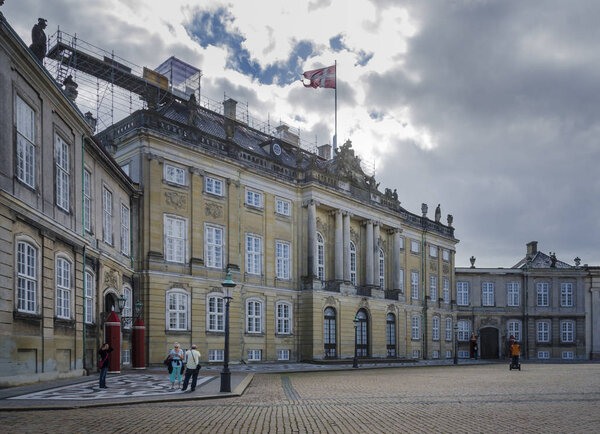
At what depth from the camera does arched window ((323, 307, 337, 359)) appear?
146ft

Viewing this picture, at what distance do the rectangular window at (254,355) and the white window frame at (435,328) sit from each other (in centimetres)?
2661

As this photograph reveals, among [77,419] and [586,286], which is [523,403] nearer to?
[77,419]

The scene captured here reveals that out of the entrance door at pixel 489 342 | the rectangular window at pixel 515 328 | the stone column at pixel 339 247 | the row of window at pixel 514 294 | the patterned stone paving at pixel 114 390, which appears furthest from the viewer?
the row of window at pixel 514 294

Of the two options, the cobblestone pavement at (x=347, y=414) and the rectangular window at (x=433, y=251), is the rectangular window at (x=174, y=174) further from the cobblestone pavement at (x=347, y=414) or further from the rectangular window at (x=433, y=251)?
the rectangular window at (x=433, y=251)

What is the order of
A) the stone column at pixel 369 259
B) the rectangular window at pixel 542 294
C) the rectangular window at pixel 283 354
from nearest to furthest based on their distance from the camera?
the rectangular window at pixel 283 354 → the stone column at pixel 369 259 → the rectangular window at pixel 542 294

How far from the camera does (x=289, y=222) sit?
43.8 metres

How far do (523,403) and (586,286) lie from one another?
57963 millimetres

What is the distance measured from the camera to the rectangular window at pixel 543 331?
222 ft

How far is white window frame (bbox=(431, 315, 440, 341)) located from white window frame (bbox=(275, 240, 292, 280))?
23921mm

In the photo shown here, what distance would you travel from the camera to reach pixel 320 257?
46156mm

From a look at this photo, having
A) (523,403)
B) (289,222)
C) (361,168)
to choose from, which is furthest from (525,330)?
(523,403)

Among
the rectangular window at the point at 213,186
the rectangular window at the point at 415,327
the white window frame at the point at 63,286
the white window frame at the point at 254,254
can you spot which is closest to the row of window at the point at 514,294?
the rectangular window at the point at 415,327

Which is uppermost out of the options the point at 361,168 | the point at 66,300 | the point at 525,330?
the point at 361,168

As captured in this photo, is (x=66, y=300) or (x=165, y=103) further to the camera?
(x=165, y=103)
